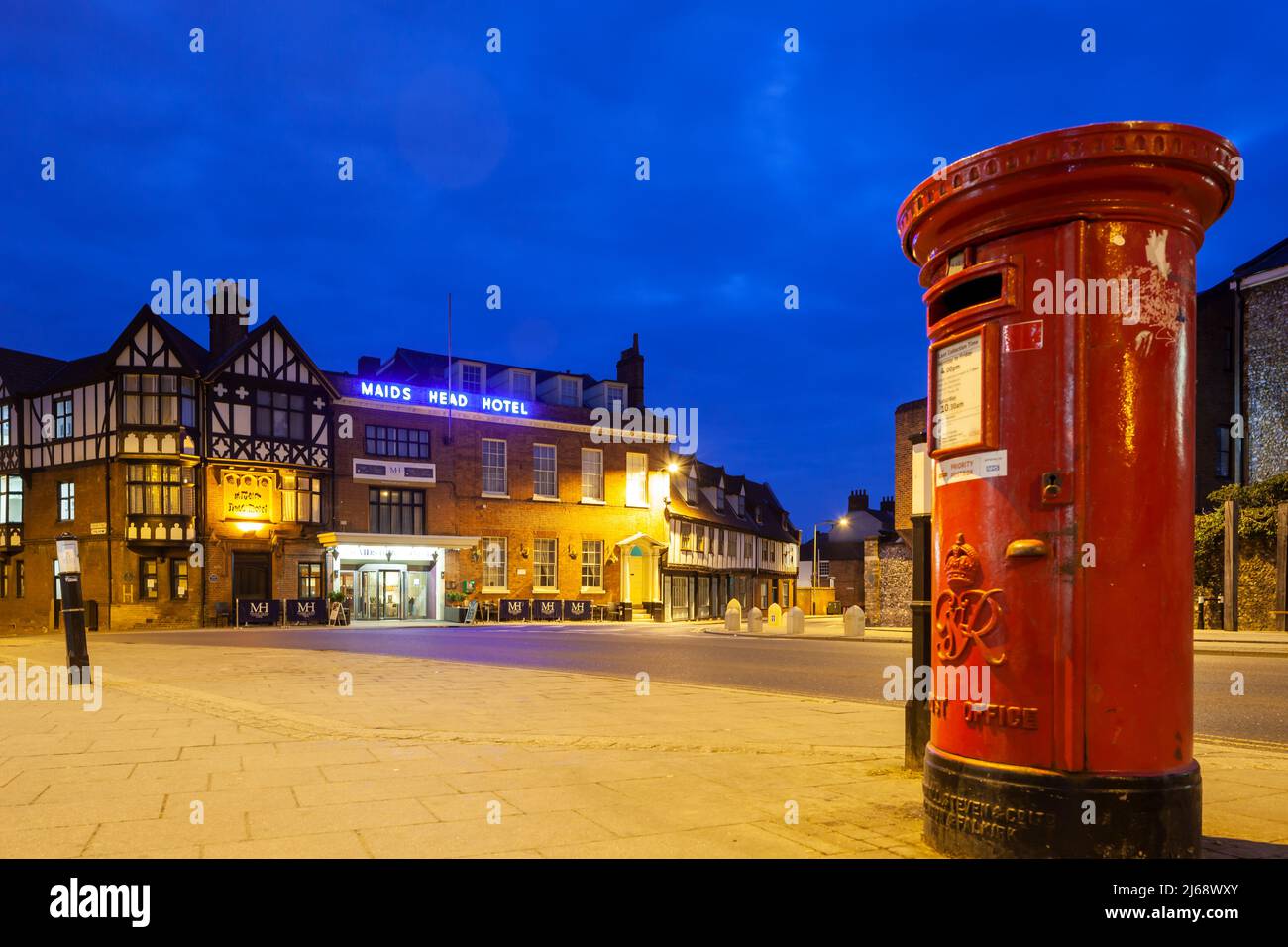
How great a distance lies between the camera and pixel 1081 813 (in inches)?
141

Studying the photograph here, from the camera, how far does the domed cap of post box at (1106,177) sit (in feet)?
12.0

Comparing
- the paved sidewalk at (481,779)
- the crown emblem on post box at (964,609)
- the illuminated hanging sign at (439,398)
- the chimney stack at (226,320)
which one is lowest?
the paved sidewalk at (481,779)

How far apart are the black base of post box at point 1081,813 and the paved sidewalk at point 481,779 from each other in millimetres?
448

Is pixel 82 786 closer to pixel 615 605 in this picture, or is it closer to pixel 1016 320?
pixel 1016 320

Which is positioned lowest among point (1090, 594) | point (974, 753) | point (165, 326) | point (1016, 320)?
point (974, 753)

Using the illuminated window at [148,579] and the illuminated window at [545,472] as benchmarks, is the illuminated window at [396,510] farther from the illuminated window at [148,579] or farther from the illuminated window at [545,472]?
the illuminated window at [148,579]

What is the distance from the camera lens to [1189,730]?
3805mm

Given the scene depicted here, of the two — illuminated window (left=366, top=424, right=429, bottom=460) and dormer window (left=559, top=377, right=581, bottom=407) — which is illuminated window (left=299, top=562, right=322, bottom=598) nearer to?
illuminated window (left=366, top=424, right=429, bottom=460)

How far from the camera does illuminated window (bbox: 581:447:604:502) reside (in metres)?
42.5

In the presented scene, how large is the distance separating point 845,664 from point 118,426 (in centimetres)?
2632

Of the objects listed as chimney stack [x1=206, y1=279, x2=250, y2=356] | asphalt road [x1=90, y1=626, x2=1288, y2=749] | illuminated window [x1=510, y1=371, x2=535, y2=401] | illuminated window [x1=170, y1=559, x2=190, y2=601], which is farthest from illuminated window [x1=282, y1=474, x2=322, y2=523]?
illuminated window [x1=510, y1=371, x2=535, y2=401]

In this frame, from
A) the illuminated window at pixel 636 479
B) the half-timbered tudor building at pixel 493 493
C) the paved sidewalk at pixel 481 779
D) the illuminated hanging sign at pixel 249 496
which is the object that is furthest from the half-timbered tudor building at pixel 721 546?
the paved sidewalk at pixel 481 779

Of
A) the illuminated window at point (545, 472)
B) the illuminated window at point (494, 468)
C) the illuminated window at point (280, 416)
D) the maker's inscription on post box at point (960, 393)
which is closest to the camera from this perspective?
the maker's inscription on post box at point (960, 393)
